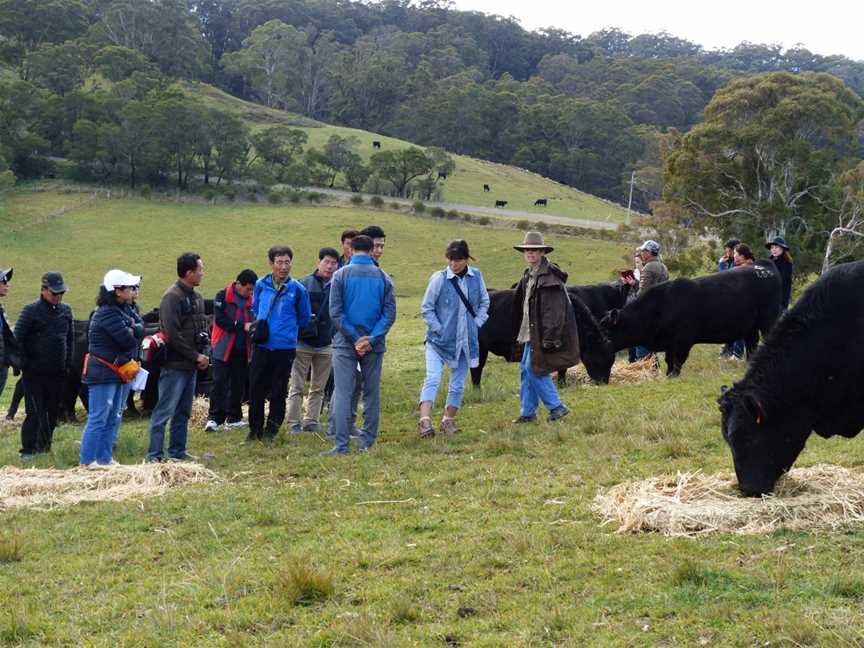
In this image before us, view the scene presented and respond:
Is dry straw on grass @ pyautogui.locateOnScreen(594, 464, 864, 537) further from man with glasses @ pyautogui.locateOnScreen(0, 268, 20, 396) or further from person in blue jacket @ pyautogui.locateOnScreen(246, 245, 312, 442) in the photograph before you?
man with glasses @ pyautogui.locateOnScreen(0, 268, 20, 396)

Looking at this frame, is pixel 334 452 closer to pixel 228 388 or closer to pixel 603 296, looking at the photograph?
pixel 228 388

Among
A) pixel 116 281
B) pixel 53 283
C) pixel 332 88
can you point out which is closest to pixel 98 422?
pixel 116 281

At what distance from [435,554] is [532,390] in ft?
16.4

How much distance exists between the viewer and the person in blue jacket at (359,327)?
10.1 meters

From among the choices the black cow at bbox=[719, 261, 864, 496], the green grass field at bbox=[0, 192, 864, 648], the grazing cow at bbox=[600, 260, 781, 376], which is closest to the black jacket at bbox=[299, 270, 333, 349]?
the green grass field at bbox=[0, 192, 864, 648]

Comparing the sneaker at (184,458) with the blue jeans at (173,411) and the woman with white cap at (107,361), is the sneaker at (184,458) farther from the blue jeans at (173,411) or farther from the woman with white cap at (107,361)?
the woman with white cap at (107,361)

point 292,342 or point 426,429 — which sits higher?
point 292,342

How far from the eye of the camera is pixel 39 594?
6.08 m

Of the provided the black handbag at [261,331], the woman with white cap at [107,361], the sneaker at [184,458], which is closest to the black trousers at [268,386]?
the black handbag at [261,331]

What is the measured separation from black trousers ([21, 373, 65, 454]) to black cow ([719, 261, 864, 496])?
25.1 ft

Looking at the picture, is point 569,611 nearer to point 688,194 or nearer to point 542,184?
point 688,194

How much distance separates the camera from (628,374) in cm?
1459

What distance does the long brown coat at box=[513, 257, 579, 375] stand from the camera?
1051 cm

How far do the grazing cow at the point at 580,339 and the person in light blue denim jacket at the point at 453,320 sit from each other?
2.79 meters
